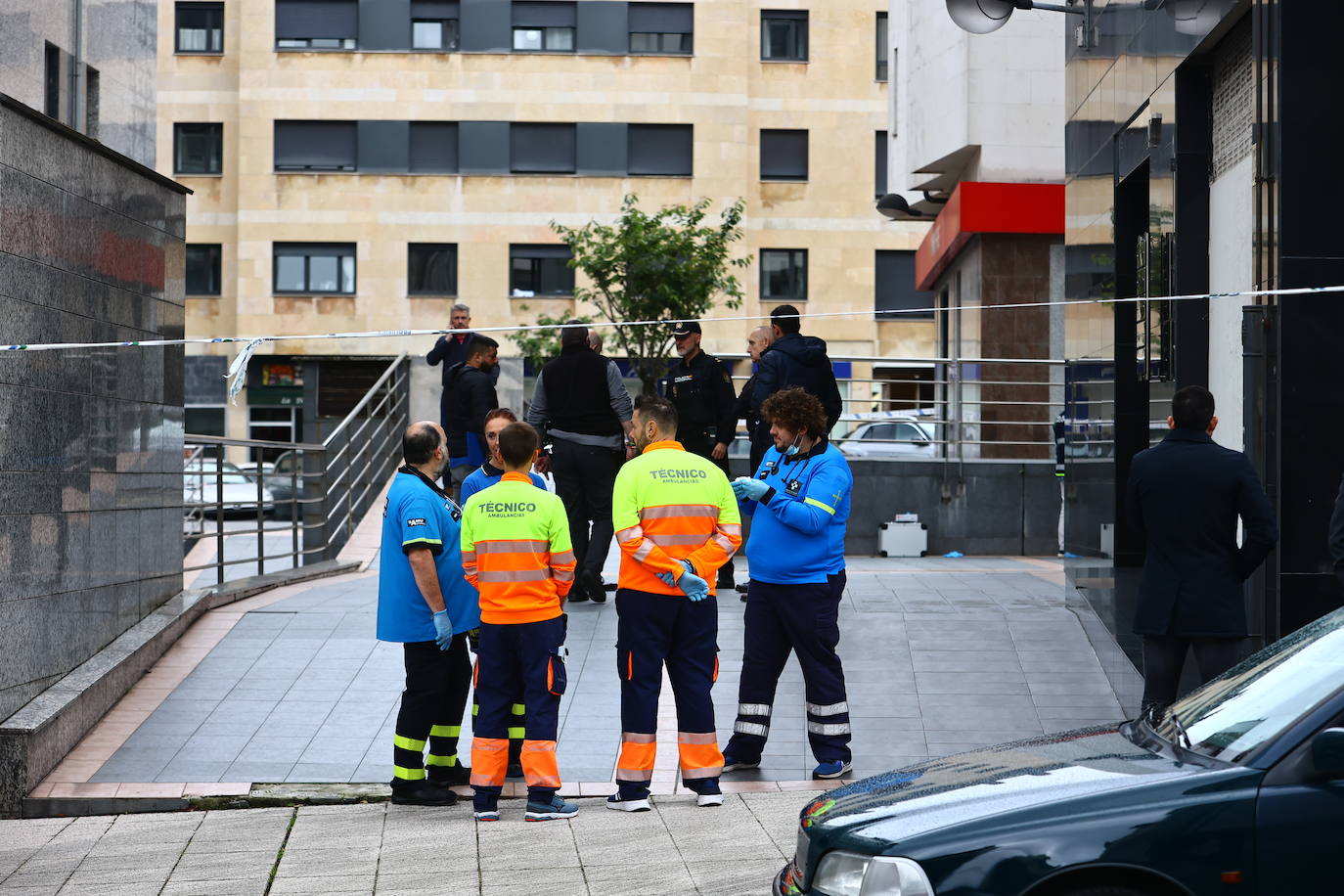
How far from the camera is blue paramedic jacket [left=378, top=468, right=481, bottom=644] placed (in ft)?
25.0

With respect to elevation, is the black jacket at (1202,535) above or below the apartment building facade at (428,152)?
below

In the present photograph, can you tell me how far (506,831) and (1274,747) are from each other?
12.2 feet

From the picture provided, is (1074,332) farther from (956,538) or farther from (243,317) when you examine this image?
(243,317)

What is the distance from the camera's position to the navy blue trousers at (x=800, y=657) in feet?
26.0

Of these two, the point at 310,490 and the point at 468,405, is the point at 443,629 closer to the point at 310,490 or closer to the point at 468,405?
the point at 468,405

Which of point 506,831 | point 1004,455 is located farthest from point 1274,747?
point 1004,455

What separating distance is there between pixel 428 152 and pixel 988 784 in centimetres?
3849

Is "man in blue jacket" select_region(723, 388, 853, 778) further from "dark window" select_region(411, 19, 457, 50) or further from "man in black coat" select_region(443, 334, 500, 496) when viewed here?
"dark window" select_region(411, 19, 457, 50)

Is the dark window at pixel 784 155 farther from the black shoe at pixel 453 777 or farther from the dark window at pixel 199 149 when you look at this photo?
the black shoe at pixel 453 777

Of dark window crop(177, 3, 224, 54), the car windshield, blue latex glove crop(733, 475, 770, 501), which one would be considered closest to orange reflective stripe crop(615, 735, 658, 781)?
blue latex glove crop(733, 475, 770, 501)

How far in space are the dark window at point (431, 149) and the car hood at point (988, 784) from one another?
1487 inches

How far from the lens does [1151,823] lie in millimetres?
4344

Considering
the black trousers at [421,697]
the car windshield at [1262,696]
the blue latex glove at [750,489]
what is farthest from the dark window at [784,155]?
the car windshield at [1262,696]

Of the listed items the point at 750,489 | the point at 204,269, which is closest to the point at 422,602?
the point at 750,489
